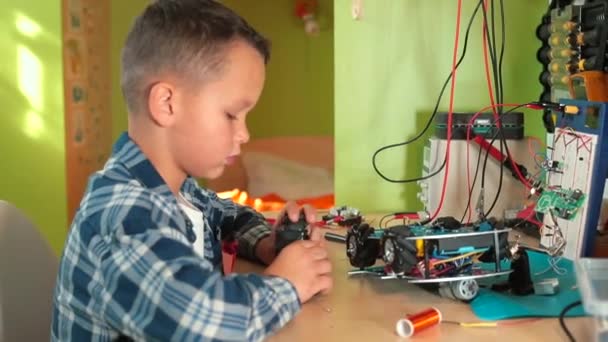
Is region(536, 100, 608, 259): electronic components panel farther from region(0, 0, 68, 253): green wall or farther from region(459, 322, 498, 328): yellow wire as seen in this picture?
region(0, 0, 68, 253): green wall

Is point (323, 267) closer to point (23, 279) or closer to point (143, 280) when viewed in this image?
point (143, 280)

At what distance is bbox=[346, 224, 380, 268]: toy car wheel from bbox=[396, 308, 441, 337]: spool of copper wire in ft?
0.58

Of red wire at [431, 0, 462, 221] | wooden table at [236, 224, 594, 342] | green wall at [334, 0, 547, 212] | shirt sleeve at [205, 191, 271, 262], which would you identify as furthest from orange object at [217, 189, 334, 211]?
wooden table at [236, 224, 594, 342]

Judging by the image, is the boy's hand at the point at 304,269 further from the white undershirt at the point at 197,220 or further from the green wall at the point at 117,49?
the green wall at the point at 117,49

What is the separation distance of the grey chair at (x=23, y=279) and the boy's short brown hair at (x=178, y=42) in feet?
1.00

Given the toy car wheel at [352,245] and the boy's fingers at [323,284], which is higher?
the toy car wheel at [352,245]

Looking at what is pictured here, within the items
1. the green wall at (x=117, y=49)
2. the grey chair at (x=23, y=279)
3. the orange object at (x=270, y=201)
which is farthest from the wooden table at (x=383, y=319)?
the green wall at (x=117, y=49)

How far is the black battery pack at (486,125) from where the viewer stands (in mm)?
1362

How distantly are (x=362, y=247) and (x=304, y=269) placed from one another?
0.42 ft

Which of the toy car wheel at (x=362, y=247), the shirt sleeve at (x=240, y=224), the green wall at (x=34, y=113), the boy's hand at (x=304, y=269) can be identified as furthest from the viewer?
the green wall at (x=34, y=113)

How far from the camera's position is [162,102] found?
2.82 ft

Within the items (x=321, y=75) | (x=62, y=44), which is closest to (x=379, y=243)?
(x=62, y=44)

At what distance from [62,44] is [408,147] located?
3.66 ft

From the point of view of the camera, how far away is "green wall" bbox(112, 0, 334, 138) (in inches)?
113
